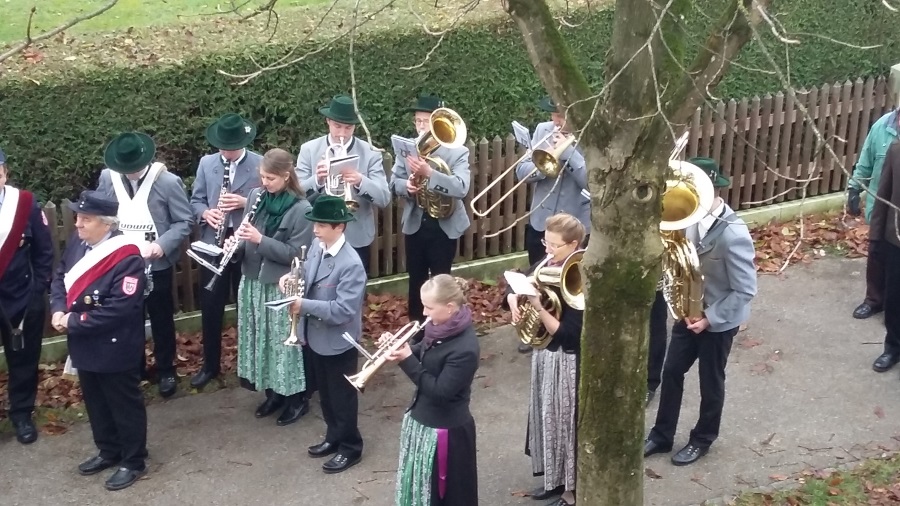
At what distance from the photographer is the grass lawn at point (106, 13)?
10.1 meters

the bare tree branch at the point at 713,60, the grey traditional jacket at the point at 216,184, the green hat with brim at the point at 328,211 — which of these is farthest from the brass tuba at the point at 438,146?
the bare tree branch at the point at 713,60

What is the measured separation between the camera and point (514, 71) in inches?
394

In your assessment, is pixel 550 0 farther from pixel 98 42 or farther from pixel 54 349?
pixel 54 349

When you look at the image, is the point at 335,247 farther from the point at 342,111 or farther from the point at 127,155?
the point at 127,155

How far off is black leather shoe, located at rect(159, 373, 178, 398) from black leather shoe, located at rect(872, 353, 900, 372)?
4.97 m

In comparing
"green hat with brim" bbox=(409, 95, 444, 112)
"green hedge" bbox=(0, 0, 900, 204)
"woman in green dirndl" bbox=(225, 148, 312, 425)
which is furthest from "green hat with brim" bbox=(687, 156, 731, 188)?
"woman in green dirndl" bbox=(225, 148, 312, 425)

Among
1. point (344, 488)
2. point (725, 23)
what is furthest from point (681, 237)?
point (344, 488)

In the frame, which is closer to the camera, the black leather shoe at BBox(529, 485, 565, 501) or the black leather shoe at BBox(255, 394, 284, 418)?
the black leather shoe at BBox(529, 485, 565, 501)

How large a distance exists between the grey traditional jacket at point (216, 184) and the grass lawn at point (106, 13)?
2.90 meters

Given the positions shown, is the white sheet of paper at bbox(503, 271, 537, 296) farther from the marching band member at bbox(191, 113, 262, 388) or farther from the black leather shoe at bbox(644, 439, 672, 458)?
the marching band member at bbox(191, 113, 262, 388)

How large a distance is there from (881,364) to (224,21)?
20.3 feet

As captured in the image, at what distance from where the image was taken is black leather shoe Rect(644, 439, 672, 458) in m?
6.74

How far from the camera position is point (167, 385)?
759cm

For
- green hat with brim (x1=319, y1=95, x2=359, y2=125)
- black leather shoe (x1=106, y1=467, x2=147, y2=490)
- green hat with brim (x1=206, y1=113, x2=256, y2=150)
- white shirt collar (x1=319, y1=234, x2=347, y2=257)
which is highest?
green hat with brim (x1=319, y1=95, x2=359, y2=125)
